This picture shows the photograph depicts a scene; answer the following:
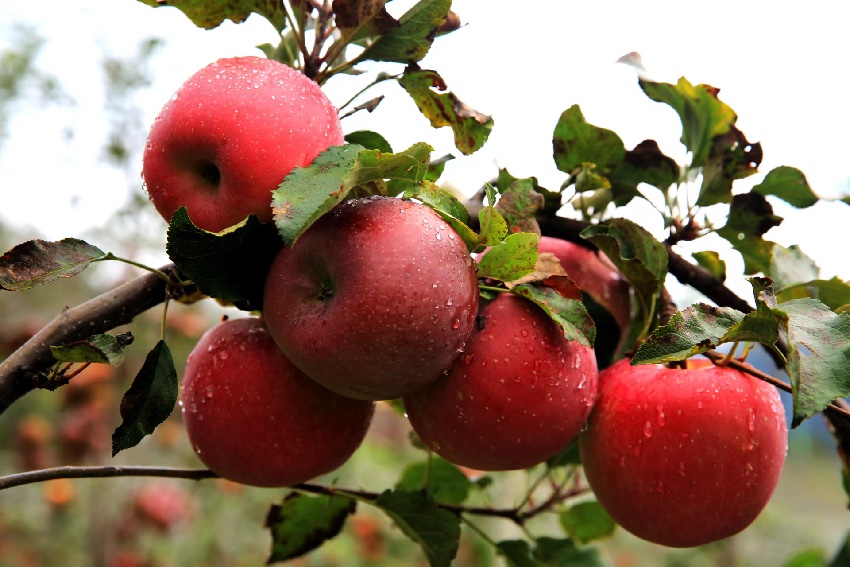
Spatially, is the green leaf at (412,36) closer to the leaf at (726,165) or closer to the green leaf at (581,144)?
the green leaf at (581,144)

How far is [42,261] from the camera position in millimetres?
578

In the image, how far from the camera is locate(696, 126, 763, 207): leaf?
2.60 feet

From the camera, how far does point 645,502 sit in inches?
26.2

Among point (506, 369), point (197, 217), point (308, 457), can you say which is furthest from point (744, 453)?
point (197, 217)

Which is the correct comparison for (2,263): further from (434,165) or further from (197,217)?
(434,165)

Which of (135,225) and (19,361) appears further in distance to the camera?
(135,225)

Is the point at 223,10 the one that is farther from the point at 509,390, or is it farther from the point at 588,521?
the point at 588,521

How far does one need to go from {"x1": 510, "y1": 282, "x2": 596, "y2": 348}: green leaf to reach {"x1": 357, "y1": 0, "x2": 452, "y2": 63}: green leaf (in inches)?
9.1

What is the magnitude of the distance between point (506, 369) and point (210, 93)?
341mm

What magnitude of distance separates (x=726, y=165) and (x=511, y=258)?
363 millimetres

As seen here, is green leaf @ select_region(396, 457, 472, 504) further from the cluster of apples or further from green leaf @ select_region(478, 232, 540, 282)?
green leaf @ select_region(478, 232, 540, 282)

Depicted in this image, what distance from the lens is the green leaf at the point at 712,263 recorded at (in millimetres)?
818

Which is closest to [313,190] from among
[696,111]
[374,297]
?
[374,297]

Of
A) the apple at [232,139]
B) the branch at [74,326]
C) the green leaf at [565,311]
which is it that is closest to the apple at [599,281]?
the green leaf at [565,311]
